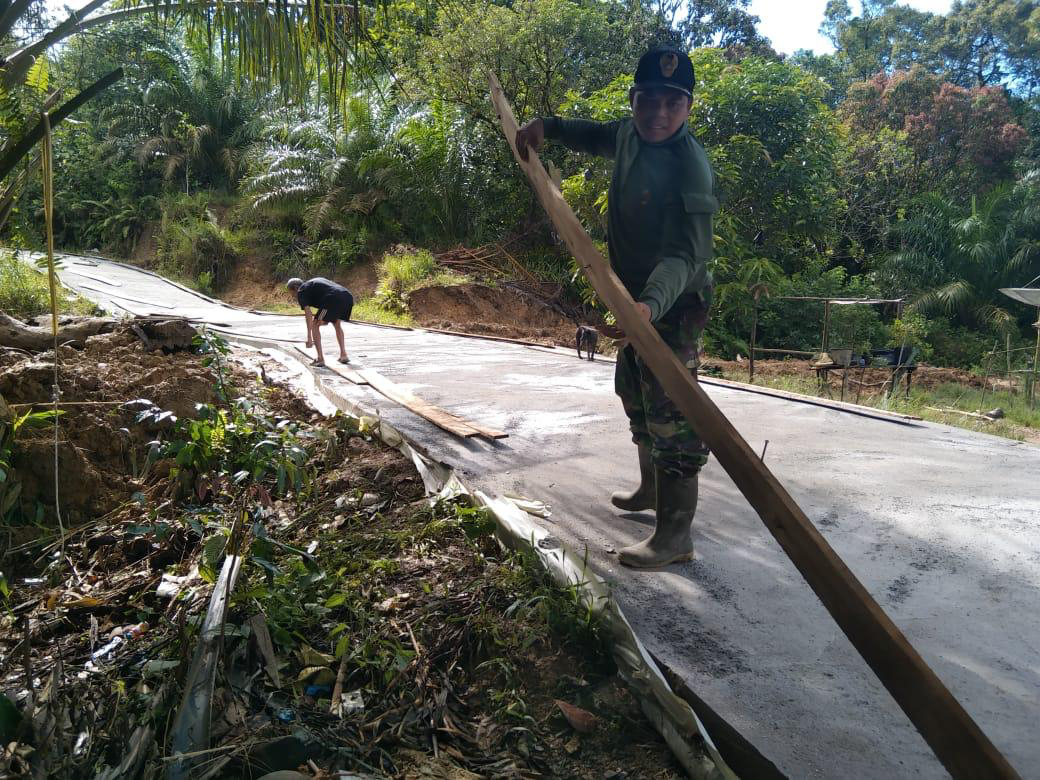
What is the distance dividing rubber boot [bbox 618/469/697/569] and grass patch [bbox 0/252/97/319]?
7443 mm

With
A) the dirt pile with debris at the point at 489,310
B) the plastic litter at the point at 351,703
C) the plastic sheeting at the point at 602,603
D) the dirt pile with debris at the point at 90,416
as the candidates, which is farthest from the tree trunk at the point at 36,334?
the dirt pile with debris at the point at 489,310

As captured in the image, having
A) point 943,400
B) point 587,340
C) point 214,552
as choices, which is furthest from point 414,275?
point 214,552

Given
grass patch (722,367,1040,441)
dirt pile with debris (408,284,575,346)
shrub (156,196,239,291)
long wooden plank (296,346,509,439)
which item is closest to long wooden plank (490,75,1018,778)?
long wooden plank (296,346,509,439)

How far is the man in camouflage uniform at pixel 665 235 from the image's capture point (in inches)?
103

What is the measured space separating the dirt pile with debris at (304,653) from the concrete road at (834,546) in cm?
36

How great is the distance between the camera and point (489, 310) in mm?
15461

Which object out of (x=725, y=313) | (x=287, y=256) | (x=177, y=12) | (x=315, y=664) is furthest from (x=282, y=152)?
(x=315, y=664)

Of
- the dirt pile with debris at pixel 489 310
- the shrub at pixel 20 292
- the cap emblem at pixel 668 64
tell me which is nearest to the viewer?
the cap emblem at pixel 668 64

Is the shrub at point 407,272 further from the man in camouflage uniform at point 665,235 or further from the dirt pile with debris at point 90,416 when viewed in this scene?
the man in camouflage uniform at point 665,235

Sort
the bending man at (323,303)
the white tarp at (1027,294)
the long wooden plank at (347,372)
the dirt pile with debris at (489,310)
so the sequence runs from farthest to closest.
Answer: the dirt pile with debris at (489,310), the white tarp at (1027,294), the bending man at (323,303), the long wooden plank at (347,372)

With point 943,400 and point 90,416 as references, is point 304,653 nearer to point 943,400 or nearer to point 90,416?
point 90,416

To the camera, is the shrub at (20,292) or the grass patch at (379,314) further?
the grass patch at (379,314)

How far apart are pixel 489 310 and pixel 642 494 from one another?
12.4m

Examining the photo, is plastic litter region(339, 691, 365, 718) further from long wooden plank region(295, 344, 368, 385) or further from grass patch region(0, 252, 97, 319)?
grass patch region(0, 252, 97, 319)
